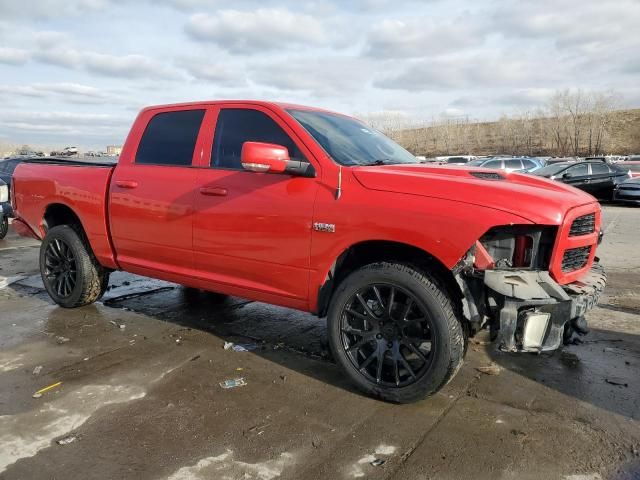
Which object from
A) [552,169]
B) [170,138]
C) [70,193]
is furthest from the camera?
[552,169]

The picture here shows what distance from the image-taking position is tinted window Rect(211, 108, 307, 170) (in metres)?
3.89

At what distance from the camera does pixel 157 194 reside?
437 cm

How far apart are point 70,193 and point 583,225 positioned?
457cm

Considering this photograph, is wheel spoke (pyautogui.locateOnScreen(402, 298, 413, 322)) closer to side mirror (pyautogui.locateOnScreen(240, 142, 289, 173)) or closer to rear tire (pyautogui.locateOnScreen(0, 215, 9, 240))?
side mirror (pyautogui.locateOnScreen(240, 142, 289, 173))

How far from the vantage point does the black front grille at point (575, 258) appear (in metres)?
3.21

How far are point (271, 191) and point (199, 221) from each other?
0.76 meters

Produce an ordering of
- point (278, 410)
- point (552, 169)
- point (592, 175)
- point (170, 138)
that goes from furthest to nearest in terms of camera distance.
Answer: point (552, 169) < point (592, 175) < point (170, 138) < point (278, 410)

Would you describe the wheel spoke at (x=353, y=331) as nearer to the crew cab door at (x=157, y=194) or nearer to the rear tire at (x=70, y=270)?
the crew cab door at (x=157, y=194)

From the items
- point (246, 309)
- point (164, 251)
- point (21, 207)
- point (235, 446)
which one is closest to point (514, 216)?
point (235, 446)

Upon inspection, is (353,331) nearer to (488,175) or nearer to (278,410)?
(278,410)

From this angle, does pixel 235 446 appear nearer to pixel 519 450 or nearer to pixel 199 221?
pixel 519 450

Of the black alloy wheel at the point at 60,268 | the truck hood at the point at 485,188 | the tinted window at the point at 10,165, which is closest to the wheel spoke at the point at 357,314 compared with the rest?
the truck hood at the point at 485,188

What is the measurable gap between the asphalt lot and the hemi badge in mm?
1100

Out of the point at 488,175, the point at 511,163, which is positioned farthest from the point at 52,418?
the point at 511,163
